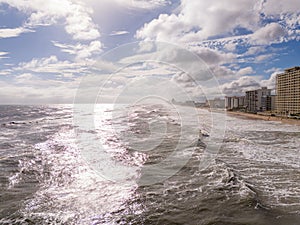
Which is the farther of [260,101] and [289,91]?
[260,101]

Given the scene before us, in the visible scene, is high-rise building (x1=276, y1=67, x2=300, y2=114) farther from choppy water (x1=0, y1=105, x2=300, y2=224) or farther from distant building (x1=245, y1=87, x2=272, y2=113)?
choppy water (x1=0, y1=105, x2=300, y2=224)

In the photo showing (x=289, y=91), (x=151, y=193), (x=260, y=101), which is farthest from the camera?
(x=260, y=101)

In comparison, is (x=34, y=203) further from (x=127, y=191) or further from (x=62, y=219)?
(x=127, y=191)

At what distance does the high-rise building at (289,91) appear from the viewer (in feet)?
221

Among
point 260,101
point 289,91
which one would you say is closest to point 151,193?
point 289,91

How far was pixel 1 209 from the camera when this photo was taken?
6.20 m

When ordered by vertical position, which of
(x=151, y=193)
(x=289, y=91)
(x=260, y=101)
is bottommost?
(x=151, y=193)

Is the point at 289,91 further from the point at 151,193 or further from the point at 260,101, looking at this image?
the point at 151,193

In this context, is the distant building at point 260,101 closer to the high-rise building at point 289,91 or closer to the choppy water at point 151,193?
the high-rise building at point 289,91

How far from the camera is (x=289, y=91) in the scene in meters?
71.6

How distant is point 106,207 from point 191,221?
2.53 m

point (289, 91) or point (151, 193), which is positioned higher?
point (289, 91)

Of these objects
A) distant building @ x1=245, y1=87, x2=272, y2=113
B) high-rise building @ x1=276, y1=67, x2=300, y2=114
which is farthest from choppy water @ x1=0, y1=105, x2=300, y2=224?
distant building @ x1=245, y1=87, x2=272, y2=113

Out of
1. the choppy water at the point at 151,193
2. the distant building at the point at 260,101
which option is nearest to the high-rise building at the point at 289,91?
the distant building at the point at 260,101
